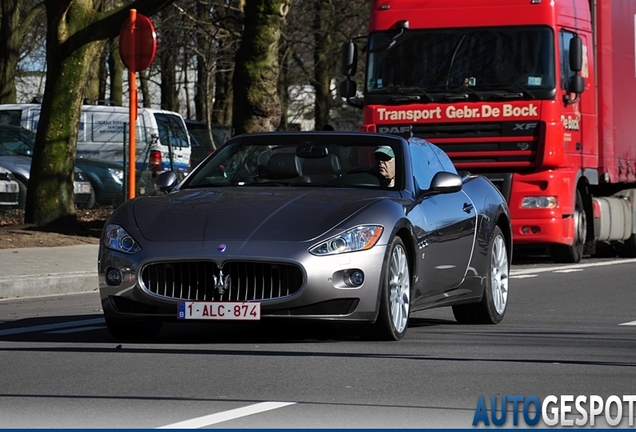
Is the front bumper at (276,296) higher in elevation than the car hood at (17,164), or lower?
lower

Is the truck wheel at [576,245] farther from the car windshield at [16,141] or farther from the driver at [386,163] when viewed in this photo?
the car windshield at [16,141]

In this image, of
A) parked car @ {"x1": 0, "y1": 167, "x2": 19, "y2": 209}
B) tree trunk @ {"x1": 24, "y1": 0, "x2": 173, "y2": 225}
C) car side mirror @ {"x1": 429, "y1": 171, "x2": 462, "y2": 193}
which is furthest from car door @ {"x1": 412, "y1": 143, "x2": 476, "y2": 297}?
parked car @ {"x1": 0, "y1": 167, "x2": 19, "y2": 209}

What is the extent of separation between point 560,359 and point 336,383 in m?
1.82

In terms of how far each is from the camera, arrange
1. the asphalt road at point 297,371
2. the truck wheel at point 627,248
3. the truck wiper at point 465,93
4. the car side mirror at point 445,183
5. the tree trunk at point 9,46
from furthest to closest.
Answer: the tree trunk at point 9,46 → the truck wheel at point 627,248 → the truck wiper at point 465,93 → the car side mirror at point 445,183 → the asphalt road at point 297,371

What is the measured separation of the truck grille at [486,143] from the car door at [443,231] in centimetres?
761

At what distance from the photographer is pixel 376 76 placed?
19.4m

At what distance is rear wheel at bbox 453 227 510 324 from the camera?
1170 cm

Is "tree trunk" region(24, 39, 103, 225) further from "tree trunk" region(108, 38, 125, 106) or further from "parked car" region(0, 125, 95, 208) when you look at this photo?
"tree trunk" region(108, 38, 125, 106)

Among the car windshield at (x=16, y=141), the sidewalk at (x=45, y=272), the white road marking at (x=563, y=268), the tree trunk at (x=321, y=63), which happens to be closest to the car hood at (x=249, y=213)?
the sidewalk at (x=45, y=272)

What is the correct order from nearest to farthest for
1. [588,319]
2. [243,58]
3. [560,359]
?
[560,359]
[588,319]
[243,58]

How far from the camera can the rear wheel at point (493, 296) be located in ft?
38.4

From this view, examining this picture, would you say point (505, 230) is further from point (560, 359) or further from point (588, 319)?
point (560, 359)

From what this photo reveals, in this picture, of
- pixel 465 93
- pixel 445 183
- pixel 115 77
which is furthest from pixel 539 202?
pixel 115 77

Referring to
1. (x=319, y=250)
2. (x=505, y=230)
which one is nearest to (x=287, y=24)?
(x=505, y=230)
